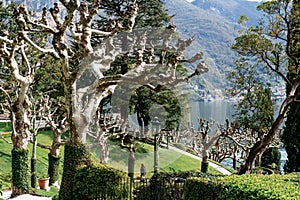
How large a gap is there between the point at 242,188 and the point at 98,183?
5.06 meters

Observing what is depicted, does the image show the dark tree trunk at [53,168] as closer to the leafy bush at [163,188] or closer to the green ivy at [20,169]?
the green ivy at [20,169]

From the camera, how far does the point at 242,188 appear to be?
7.79m

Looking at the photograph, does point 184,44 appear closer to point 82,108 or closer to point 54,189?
point 82,108

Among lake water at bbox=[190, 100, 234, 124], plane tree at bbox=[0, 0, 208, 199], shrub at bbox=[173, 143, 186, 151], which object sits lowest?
lake water at bbox=[190, 100, 234, 124]

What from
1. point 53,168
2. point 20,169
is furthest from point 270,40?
point 53,168

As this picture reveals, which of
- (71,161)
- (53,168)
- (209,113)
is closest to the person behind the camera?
(71,161)

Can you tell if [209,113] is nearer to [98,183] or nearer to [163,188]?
[163,188]

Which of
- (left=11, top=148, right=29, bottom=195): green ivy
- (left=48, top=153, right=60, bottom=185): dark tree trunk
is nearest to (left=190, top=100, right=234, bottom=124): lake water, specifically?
(left=48, top=153, right=60, bottom=185): dark tree trunk

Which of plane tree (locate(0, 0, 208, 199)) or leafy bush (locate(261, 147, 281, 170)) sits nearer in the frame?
plane tree (locate(0, 0, 208, 199))

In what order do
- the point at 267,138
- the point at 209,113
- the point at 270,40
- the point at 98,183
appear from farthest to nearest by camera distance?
1. the point at 209,113
2. the point at 270,40
3. the point at 267,138
4. the point at 98,183

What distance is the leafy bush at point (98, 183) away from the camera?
11.0 meters

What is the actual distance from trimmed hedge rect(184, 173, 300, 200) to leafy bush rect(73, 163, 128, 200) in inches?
79.3

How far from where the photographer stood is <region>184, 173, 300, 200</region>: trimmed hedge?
705 centimetres

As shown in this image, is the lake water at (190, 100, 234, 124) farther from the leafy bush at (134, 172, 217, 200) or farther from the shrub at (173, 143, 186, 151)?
the leafy bush at (134, 172, 217, 200)
